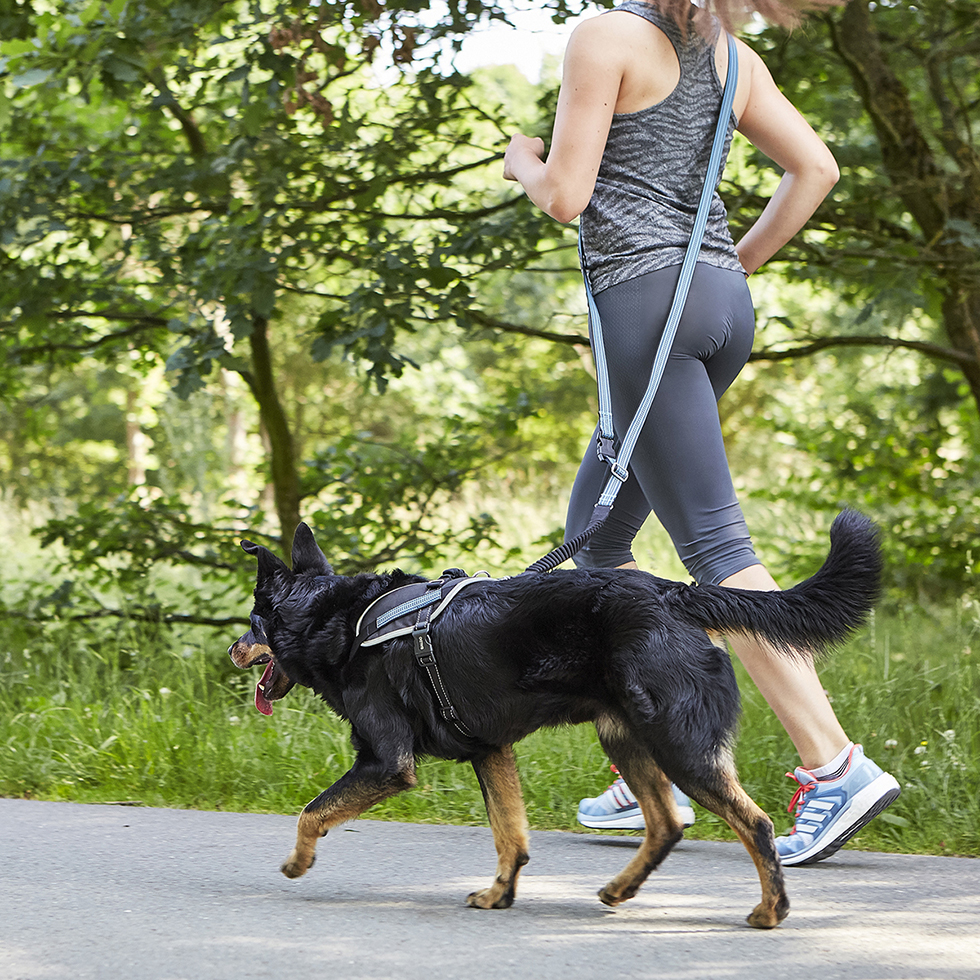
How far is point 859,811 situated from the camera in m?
2.99

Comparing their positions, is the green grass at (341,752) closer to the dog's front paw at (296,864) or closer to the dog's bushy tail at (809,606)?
the dog's front paw at (296,864)

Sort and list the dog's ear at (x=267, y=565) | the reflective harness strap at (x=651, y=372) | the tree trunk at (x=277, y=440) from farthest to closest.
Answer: the tree trunk at (x=277, y=440), the dog's ear at (x=267, y=565), the reflective harness strap at (x=651, y=372)

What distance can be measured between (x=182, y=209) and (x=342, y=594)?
396 cm

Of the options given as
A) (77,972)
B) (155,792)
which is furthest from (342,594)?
(155,792)

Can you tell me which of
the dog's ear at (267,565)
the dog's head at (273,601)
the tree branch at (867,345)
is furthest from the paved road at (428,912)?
the tree branch at (867,345)

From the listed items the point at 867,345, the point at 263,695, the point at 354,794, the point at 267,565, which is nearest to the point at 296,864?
the point at 354,794

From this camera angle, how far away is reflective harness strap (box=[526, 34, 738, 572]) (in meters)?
2.83

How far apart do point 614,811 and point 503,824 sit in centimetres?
73

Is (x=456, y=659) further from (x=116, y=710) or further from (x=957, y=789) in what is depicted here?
(x=116, y=710)

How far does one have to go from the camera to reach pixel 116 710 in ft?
15.4

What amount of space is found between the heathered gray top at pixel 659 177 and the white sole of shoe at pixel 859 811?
151cm

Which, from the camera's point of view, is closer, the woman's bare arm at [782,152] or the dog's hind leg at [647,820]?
the dog's hind leg at [647,820]

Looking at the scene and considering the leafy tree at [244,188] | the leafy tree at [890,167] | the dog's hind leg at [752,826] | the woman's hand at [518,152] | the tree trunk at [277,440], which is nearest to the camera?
the dog's hind leg at [752,826]

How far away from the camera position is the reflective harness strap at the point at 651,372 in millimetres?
2832
